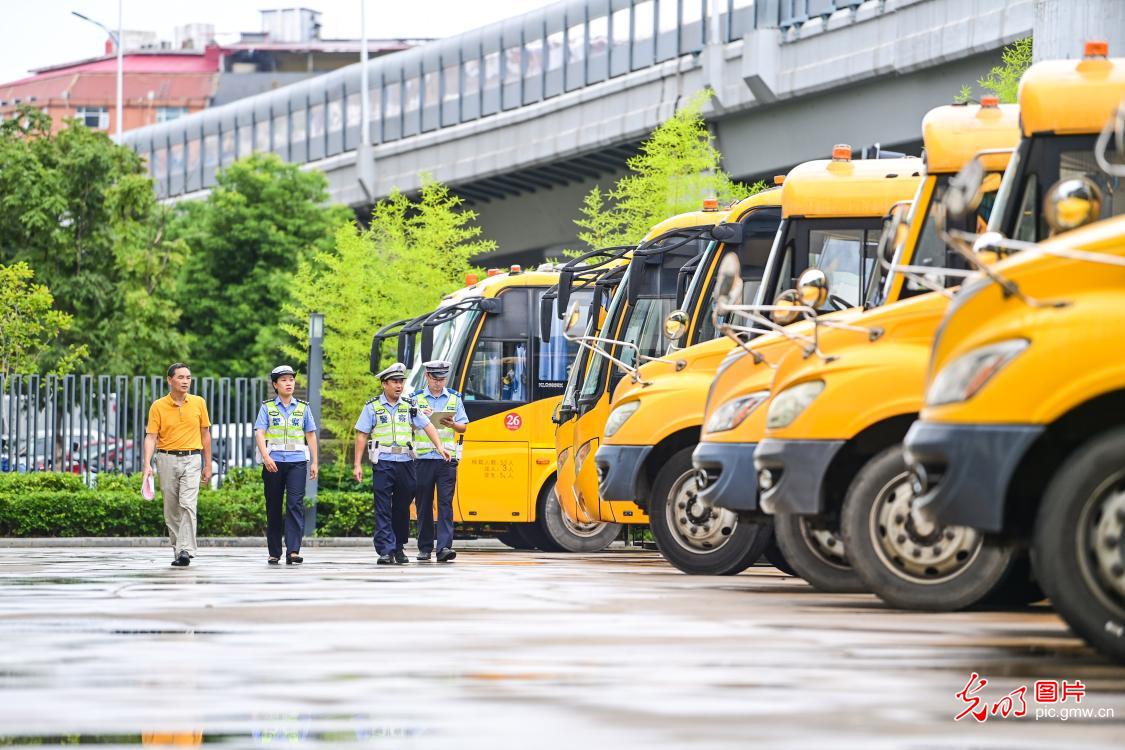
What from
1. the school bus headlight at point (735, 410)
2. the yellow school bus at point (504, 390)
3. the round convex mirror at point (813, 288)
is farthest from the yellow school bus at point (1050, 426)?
the yellow school bus at point (504, 390)

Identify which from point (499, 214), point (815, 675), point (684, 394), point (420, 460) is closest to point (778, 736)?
point (815, 675)

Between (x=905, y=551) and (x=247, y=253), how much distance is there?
57278mm

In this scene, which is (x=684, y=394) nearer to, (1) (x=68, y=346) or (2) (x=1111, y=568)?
(2) (x=1111, y=568)

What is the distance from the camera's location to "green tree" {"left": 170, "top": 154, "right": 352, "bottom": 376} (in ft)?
221

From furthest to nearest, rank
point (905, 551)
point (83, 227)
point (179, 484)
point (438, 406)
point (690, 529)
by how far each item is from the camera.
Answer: point (83, 227) → point (438, 406) → point (179, 484) → point (690, 529) → point (905, 551)

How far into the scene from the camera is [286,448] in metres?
21.5

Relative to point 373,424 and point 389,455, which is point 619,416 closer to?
point 389,455

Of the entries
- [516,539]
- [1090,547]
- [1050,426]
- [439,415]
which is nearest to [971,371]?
[1050,426]

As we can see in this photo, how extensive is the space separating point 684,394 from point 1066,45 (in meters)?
16.0

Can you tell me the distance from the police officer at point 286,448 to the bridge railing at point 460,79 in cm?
2211

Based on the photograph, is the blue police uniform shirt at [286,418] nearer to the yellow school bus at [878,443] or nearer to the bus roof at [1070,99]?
the yellow school bus at [878,443]

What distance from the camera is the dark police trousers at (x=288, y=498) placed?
2158 centimetres

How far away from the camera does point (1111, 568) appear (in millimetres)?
9047

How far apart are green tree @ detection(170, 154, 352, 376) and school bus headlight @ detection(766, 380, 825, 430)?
177 ft
